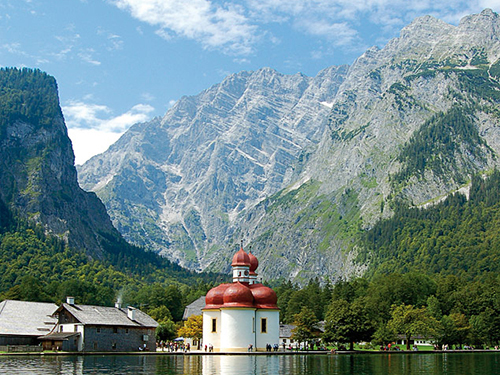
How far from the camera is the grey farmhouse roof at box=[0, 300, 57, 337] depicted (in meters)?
104

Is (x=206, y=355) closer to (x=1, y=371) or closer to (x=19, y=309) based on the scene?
(x=19, y=309)

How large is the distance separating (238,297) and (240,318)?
352cm

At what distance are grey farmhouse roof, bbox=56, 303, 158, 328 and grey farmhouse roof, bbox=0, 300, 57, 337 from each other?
5.92 m

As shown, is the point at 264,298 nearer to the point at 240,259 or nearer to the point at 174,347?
the point at 240,259

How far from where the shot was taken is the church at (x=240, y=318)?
105625 mm

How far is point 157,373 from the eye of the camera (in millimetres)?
58281

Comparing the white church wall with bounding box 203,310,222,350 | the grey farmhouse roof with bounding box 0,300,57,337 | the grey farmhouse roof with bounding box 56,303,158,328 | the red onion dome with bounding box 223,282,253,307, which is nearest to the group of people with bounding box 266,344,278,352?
the red onion dome with bounding box 223,282,253,307

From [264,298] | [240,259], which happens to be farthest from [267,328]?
[240,259]

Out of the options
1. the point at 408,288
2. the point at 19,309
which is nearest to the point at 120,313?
the point at 19,309

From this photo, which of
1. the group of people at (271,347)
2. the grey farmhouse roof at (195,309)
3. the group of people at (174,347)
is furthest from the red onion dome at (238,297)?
the grey farmhouse roof at (195,309)

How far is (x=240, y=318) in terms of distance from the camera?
106 m

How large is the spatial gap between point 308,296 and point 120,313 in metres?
83.3

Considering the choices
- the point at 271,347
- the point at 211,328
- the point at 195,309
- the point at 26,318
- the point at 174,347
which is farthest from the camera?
the point at 195,309

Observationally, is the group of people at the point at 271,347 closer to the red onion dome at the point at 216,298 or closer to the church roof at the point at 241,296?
the church roof at the point at 241,296
